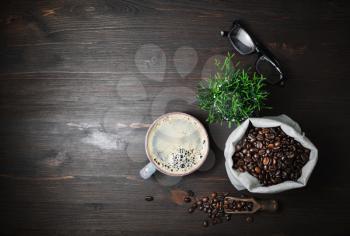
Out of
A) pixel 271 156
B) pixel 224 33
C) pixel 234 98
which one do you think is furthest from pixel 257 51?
pixel 271 156

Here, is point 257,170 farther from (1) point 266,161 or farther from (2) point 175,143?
(2) point 175,143

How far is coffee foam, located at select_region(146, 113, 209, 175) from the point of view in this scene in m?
1.72

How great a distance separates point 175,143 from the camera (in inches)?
68.7

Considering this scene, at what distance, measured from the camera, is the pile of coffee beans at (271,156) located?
1.55 metres

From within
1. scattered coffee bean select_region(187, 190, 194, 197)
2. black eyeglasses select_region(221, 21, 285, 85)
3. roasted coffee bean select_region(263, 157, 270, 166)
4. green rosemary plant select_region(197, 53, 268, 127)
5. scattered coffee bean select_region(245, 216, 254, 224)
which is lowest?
scattered coffee bean select_region(245, 216, 254, 224)

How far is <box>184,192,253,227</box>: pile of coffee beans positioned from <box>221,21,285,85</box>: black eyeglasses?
586 mm

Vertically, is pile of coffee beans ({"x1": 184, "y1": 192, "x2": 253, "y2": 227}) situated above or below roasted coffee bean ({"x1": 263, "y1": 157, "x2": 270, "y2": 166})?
below

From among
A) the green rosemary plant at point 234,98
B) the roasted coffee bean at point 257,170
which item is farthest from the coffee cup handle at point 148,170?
the roasted coffee bean at point 257,170

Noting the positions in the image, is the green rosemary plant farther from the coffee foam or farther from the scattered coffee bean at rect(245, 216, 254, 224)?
the scattered coffee bean at rect(245, 216, 254, 224)

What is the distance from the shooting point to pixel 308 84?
71.4 inches

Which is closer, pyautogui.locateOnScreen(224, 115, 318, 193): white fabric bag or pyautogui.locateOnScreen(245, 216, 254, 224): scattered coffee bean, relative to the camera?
pyautogui.locateOnScreen(224, 115, 318, 193): white fabric bag

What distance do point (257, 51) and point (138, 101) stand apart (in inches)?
23.5

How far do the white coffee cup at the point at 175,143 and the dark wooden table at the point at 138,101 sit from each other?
0.09 meters

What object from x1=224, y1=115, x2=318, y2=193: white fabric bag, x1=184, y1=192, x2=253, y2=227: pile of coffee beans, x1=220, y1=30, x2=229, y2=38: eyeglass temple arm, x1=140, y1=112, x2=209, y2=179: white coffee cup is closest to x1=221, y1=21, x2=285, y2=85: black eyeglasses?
x1=220, y1=30, x2=229, y2=38: eyeglass temple arm
